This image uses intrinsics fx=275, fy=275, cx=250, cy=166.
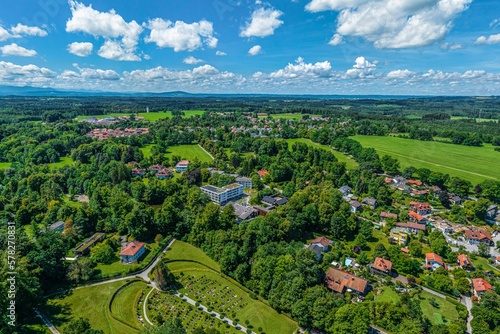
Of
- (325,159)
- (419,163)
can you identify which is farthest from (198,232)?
(419,163)

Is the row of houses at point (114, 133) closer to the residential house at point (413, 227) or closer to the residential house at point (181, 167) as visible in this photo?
the residential house at point (181, 167)

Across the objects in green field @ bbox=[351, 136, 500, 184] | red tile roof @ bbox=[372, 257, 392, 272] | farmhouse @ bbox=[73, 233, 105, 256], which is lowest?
red tile roof @ bbox=[372, 257, 392, 272]

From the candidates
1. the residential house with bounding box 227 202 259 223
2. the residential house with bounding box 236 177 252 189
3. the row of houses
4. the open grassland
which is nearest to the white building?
the residential house with bounding box 236 177 252 189

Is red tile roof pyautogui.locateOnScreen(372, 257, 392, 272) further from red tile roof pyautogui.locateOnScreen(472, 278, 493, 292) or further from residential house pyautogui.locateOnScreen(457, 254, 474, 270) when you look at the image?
residential house pyautogui.locateOnScreen(457, 254, 474, 270)

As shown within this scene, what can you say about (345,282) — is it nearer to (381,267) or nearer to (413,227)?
(381,267)

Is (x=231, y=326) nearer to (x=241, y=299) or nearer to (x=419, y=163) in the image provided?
(x=241, y=299)

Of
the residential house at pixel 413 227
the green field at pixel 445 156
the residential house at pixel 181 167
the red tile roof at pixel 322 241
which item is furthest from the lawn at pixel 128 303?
the green field at pixel 445 156
